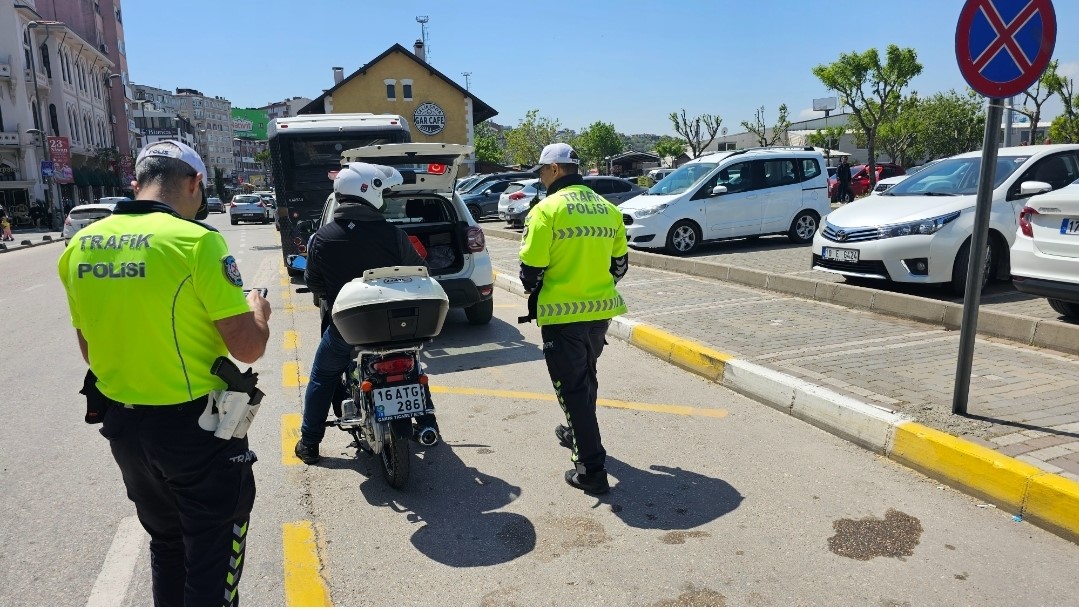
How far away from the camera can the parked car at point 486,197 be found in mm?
27250

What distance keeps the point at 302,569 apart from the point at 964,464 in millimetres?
3464

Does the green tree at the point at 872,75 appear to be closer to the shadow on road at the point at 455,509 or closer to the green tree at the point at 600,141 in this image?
the shadow on road at the point at 455,509

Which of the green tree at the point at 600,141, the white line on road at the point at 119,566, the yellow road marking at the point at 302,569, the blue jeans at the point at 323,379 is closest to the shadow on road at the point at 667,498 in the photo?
the blue jeans at the point at 323,379

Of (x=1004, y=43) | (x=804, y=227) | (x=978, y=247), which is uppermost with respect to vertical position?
(x=1004, y=43)

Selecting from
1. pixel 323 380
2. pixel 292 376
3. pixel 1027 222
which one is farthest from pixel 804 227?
pixel 323 380

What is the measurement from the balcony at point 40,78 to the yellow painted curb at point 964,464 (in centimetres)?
5378

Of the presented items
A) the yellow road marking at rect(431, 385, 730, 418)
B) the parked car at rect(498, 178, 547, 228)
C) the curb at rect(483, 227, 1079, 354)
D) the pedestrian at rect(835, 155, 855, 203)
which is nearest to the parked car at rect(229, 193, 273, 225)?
the parked car at rect(498, 178, 547, 228)

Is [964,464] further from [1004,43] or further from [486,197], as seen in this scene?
[486,197]

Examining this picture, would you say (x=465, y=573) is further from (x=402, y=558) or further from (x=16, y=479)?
(x=16, y=479)

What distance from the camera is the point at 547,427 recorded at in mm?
5277

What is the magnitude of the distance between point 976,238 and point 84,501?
5383 millimetres

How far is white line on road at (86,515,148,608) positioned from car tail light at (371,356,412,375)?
1399 millimetres

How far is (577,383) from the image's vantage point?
421 centimetres

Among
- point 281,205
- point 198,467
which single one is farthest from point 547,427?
point 281,205
